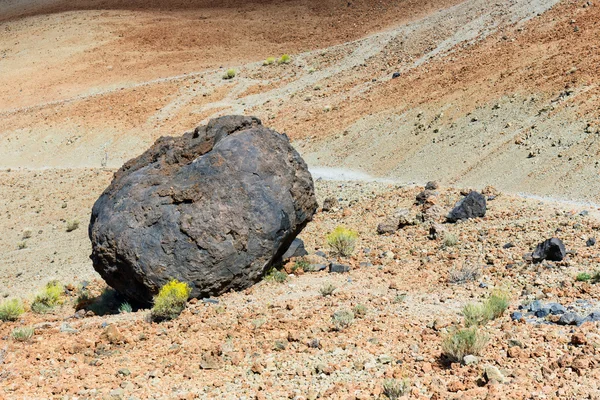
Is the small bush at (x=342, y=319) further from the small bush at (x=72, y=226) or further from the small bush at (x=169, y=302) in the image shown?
the small bush at (x=72, y=226)

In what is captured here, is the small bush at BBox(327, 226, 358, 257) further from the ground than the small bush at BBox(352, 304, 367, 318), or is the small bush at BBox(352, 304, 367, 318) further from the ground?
the small bush at BBox(352, 304, 367, 318)

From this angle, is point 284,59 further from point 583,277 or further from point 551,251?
point 583,277

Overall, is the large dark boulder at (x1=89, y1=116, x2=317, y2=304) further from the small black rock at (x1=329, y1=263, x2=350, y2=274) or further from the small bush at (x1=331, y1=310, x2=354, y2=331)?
the small bush at (x1=331, y1=310, x2=354, y2=331)

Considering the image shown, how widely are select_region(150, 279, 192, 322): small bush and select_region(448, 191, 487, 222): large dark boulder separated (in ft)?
20.1

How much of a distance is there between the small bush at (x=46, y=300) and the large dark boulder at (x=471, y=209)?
25.2 feet

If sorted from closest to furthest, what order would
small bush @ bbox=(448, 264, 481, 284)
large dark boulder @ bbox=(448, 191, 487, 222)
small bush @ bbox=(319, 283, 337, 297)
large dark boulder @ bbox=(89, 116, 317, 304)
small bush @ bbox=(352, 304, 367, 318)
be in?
1. small bush @ bbox=(352, 304, 367, 318)
2. small bush @ bbox=(319, 283, 337, 297)
3. small bush @ bbox=(448, 264, 481, 284)
4. large dark boulder @ bbox=(89, 116, 317, 304)
5. large dark boulder @ bbox=(448, 191, 487, 222)

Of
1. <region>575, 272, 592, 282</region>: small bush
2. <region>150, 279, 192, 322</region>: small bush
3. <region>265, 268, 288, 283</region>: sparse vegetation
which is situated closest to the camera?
<region>575, 272, 592, 282</region>: small bush

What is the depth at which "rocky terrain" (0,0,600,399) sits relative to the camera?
7312mm

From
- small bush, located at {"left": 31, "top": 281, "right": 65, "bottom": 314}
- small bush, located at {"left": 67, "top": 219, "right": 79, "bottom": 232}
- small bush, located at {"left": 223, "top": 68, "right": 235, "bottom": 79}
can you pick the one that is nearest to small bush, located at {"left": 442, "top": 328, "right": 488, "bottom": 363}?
small bush, located at {"left": 31, "top": 281, "right": 65, "bottom": 314}

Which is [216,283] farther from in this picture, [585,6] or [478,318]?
[585,6]

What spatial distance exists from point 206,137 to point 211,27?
31933 millimetres

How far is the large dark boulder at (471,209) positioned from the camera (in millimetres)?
13289

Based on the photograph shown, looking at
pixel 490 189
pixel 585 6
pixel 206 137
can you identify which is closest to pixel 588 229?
pixel 490 189

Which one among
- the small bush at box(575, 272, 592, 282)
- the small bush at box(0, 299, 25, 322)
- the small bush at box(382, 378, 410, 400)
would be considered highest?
the small bush at box(382, 378, 410, 400)
